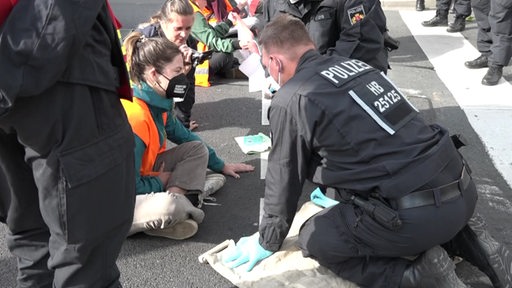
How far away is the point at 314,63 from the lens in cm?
215

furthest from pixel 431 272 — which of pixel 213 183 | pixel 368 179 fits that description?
pixel 213 183

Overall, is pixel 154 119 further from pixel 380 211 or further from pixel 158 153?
pixel 380 211

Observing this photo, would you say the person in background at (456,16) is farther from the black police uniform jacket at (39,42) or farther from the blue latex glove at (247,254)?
the black police uniform jacket at (39,42)

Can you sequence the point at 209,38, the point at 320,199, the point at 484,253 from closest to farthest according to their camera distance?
the point at 484,253 < the point at 320,199 < the point at 209,38

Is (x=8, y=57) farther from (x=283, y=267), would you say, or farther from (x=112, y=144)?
(x=283, y=267)

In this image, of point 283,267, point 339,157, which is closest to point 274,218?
point 283,267

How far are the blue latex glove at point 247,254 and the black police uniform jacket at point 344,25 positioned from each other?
4.56 ft

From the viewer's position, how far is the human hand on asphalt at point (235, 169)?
10.5 ft

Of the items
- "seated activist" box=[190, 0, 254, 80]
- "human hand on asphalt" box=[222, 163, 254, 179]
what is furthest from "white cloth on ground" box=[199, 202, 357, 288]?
"seated activist" box=[190, 0, 254, 80]

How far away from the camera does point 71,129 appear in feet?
4.33

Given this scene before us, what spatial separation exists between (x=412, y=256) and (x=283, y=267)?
59 cm

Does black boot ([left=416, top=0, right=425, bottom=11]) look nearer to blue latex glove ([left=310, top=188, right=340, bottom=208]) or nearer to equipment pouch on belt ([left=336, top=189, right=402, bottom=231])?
blue latex glove ([left=310, top=188, right=340, bottom=208])

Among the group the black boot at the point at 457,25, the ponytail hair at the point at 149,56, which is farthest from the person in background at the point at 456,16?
the ponytail hair at the point at 149,56

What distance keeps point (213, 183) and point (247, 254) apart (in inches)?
29.3
